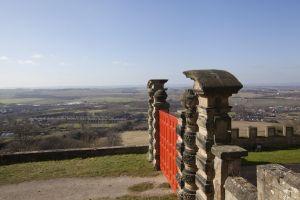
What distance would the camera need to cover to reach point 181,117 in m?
7.72

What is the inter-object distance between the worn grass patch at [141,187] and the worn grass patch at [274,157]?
15.3ft

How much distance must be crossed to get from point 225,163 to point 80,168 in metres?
9.07

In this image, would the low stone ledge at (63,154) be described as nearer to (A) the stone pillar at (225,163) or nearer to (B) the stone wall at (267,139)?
(B) the stone wall at (267,139)

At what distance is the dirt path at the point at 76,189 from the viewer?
10.3 m

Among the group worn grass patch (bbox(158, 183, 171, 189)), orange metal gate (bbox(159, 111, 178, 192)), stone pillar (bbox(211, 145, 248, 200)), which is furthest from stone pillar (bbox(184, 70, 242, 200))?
worn grass patch (bbox(158, 183, 171, 189))

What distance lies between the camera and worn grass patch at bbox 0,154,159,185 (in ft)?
40.3

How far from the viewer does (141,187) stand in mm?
10711

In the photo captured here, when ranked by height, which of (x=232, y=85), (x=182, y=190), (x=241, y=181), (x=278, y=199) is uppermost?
(x=232, y=85)

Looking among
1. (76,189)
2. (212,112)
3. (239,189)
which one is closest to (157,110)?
(76,189)

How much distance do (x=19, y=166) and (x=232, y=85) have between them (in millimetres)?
11051

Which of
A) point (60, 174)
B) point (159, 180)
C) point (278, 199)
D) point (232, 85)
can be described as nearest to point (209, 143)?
point (232, 85)

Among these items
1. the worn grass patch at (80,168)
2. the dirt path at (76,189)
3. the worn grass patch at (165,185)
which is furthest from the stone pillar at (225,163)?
the worn grass patch at (80,168)

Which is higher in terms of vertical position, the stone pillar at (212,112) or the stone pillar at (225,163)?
the stone pillar at (212,112)

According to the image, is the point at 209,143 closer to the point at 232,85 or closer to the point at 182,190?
the point at 232,85
